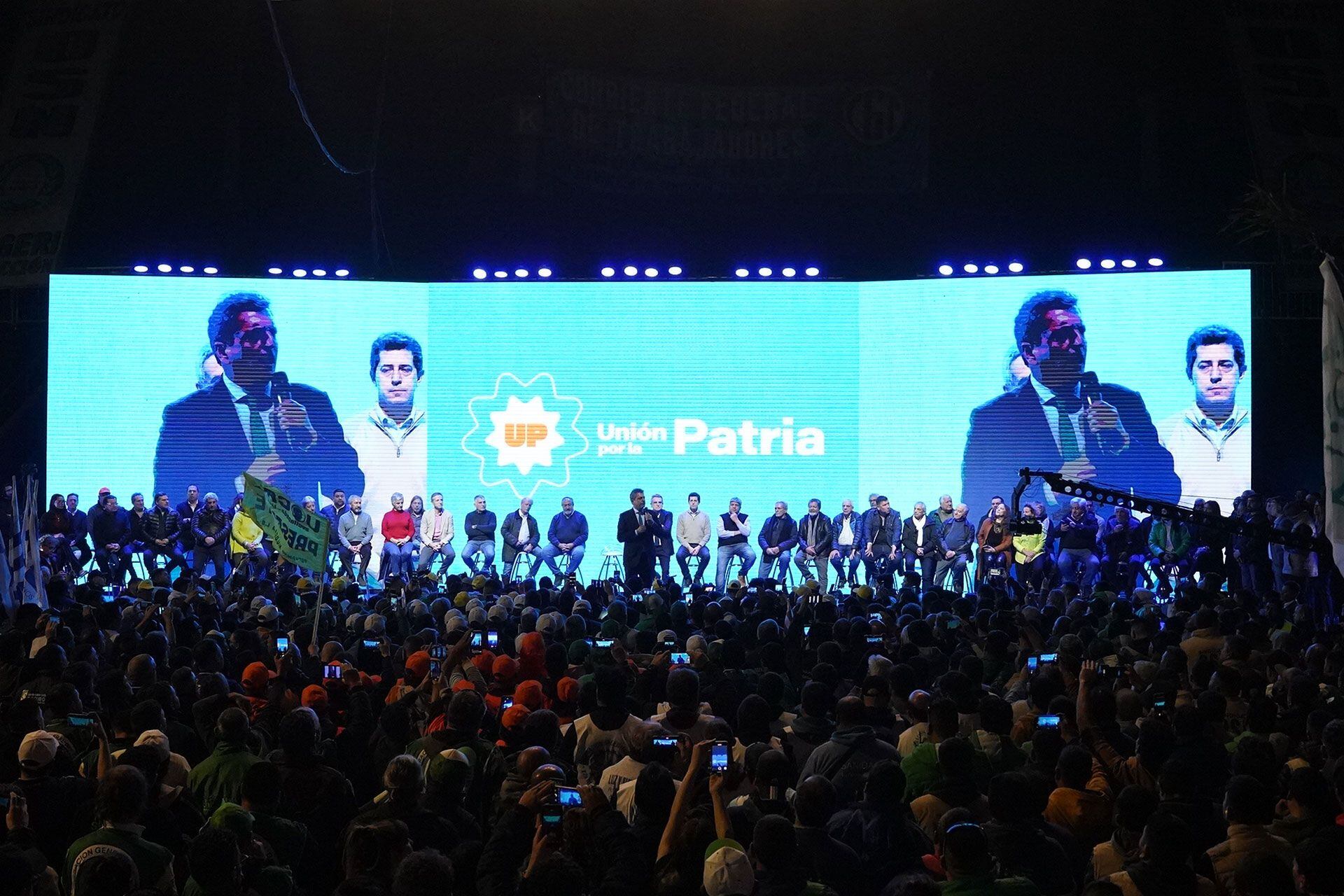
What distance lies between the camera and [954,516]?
60.2 feet

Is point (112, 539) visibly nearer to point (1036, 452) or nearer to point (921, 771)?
point (1036, 452)

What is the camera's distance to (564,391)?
19.9 metres

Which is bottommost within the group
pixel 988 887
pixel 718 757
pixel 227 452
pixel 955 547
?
pixel 988 887

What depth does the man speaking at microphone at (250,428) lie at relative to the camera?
19734mm

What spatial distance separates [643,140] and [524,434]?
438 cm

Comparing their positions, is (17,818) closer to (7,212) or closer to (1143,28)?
(7,212)

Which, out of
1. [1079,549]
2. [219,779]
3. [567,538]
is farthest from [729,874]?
[567,538]

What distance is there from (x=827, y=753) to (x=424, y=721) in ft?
7.44

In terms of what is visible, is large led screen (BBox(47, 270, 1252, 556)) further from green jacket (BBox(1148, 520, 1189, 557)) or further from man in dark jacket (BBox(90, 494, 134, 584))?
green jacket (BBox(1148, 520, 1189, 557))

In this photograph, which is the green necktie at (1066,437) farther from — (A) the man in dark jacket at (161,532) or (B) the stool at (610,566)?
(A) the man in dark jacket at (161,532)

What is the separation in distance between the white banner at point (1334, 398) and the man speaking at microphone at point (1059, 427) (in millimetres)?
10154

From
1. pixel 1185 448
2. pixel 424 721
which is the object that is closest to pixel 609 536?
pixel 1185 448

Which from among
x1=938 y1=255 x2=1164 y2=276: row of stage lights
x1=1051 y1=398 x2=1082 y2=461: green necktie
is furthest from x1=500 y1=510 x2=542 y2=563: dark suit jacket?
x1=1051 y1=398 x2=1082 y2=461: green necktie

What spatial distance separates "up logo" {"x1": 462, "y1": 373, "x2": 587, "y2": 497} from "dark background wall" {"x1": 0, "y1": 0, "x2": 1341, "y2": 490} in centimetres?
180
